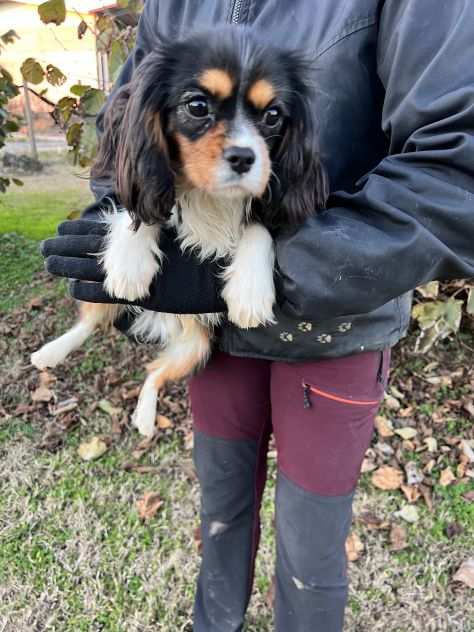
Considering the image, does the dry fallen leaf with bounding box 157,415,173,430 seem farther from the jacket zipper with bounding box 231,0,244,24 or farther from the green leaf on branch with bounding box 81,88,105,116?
the jacket zipper with bounding box 231,0,244,24

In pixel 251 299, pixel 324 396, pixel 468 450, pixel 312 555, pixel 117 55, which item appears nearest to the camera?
pixel 251 299

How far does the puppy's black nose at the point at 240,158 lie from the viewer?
4.61 ft

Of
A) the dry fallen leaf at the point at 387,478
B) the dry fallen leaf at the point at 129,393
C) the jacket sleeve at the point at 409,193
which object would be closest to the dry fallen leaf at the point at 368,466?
the dry fallen leaf at the point at 387,478

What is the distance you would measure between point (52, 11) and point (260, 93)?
6.26 ft

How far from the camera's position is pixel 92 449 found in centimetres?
344

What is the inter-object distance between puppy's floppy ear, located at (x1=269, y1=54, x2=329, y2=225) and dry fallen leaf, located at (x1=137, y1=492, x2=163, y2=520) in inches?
81.0

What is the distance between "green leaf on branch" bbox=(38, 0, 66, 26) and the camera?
2.83m

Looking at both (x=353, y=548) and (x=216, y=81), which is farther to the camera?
(x=353, y=548)

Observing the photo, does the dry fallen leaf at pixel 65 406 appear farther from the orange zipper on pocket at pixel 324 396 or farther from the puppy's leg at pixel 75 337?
the orange zipper on pocket at pixel 324 396

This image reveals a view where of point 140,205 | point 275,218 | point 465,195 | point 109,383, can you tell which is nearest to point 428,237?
point 465,195

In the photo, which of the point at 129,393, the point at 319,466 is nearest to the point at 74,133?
the point at 129,393

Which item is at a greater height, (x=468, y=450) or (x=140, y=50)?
(x=140, y=50)

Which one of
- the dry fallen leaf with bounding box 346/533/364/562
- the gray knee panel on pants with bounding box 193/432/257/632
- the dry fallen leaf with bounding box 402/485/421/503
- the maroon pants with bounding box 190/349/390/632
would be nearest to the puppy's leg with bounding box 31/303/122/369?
the maroon pants with bounding box 190/349/390/632

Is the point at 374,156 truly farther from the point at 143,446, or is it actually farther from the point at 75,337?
the point at 143,446
